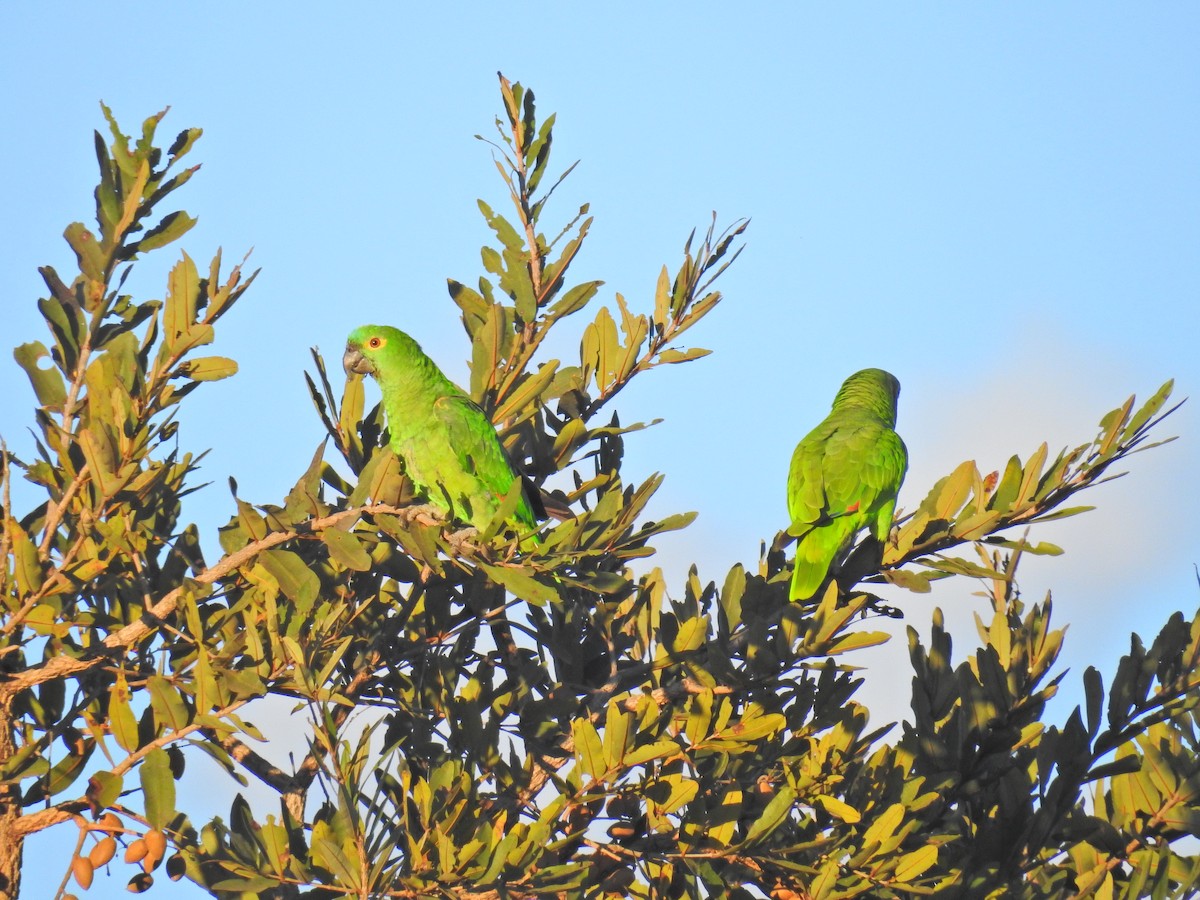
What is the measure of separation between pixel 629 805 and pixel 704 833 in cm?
31

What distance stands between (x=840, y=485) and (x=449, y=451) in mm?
1800

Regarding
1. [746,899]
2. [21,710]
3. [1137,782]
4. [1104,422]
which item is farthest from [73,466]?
[1137,782]

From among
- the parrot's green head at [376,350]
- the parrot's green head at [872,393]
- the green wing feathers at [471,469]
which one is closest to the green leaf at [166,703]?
the green wing feathers at [471,469]

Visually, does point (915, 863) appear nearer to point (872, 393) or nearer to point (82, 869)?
point (82, 869)

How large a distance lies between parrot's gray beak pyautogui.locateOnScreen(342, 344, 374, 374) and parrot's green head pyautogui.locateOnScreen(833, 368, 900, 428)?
258cm

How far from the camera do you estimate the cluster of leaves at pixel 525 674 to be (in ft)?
10.5

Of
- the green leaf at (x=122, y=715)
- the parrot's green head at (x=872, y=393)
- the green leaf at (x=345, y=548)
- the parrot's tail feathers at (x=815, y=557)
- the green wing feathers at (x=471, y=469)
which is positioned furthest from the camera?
the parrot's green head at (x=872, y=393)

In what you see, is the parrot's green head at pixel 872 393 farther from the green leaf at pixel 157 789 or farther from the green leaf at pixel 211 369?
the green leaf at pixel 157 789

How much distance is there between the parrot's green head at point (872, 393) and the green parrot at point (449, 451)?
2.12 metres

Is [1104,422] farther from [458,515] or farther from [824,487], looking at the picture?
[458,515]

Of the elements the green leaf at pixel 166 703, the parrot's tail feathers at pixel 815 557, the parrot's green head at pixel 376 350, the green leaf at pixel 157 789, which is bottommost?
the green leaf at pixel 157 789

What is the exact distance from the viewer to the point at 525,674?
4.21 m

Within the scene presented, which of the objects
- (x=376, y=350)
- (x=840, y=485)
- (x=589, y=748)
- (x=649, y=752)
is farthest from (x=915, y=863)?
(x=376, y=350)

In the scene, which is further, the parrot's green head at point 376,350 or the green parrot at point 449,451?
the parrot's green head at point 376,350
